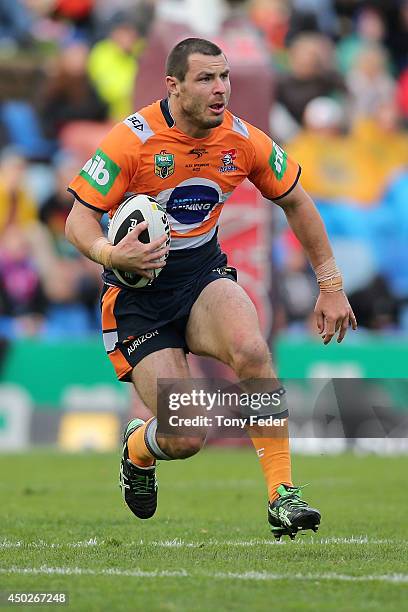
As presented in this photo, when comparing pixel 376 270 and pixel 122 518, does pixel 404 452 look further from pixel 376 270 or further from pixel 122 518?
pixel 122 518

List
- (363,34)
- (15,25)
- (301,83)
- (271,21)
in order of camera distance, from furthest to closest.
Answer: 1. (363,34)
2. (15,25)
3. (271,21)
4. (301,83)

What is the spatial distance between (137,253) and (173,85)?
3.32 feet

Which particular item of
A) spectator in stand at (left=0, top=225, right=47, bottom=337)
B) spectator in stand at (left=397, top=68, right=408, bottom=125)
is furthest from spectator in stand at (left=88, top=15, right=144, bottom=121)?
spectator in stand at (left=397, top=68, right=408, bottom=125)

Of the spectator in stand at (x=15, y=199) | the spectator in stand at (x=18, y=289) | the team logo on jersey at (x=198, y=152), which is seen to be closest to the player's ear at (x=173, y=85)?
the team logo on jersey at (x=198, y=152)

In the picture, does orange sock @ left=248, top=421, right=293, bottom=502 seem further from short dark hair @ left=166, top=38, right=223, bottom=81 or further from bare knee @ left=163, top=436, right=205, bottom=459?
short dark hair @ left=166, top=38, right=223, bottom=81

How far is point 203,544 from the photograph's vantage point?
6.38 m

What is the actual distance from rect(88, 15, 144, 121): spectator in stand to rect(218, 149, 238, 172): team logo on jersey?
1135cm

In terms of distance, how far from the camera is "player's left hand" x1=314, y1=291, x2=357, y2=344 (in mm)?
6520

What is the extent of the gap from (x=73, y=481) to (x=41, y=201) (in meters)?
6.39

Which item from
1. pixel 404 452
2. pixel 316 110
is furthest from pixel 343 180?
pixel 404 452

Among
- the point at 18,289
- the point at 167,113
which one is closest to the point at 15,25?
the point at 18,289

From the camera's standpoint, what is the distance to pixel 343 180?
55.5 feet

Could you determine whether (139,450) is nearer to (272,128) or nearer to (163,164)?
(163,164)

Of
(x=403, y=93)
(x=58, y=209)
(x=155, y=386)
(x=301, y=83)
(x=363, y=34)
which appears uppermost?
(x=363, y=34)
